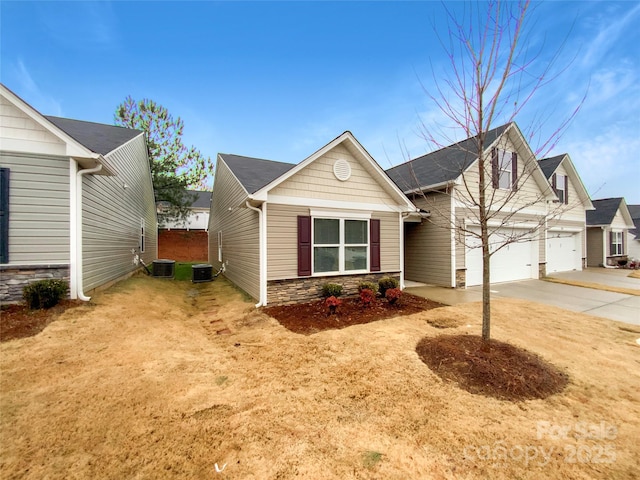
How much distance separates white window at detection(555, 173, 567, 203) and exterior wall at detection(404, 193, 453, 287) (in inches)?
350

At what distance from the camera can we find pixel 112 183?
27.3 feet

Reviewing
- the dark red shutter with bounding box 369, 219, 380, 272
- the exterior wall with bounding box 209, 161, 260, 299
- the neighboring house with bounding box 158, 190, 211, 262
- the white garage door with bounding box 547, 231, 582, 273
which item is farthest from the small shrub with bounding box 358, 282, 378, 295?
the neighboring house with bounding box 158, 190, 211, 262

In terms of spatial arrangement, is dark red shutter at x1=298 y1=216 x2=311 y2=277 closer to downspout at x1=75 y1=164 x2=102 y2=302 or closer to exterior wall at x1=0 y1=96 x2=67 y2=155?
downspout at x1=75 y1=164 x2=102 y2=302

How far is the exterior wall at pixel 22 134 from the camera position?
5469mm

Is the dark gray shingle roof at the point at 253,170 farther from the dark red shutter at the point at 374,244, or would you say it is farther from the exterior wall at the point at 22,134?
the exterior wall at the point at 22,134

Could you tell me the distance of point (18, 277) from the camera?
17.9 ft

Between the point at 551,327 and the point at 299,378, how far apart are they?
18.5 feet

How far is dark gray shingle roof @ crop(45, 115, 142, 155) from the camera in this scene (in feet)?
23.5

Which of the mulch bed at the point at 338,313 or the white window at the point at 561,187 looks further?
the white window at the point at 561,187

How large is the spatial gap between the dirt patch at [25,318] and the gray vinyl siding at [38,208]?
0.95m

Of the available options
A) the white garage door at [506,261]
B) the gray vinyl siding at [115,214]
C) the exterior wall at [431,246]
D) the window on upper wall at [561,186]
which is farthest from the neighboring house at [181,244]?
the window on upper wall at [561,186]

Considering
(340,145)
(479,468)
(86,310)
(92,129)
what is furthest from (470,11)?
(92,129)

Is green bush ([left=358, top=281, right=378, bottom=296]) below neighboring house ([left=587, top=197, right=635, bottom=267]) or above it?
below

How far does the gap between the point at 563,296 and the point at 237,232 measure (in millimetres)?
11456
